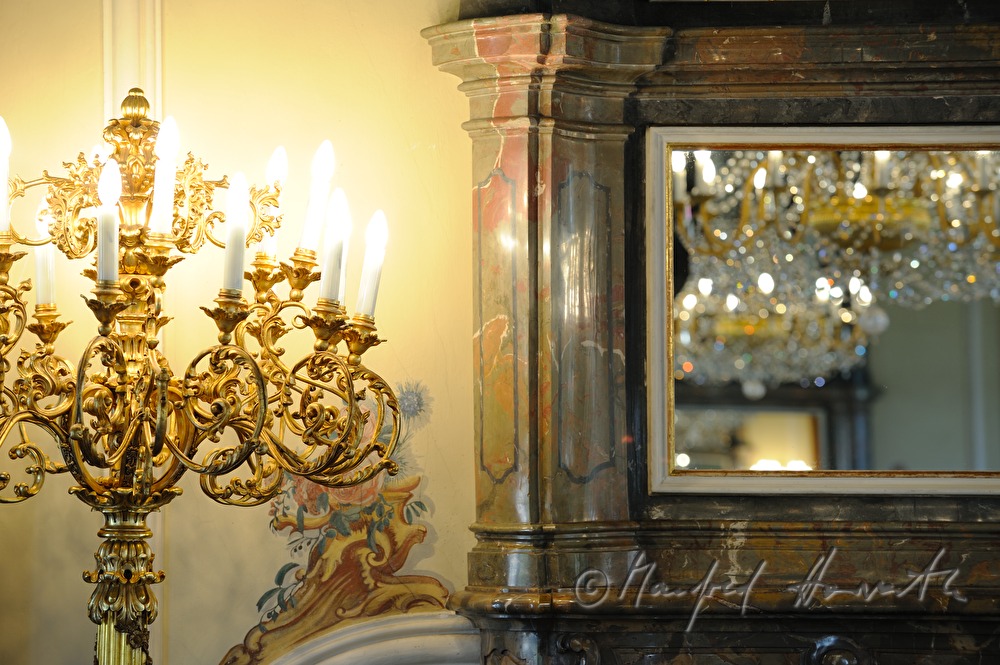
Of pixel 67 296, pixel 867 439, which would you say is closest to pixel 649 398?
pixel 867 439

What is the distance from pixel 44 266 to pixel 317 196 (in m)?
0.56

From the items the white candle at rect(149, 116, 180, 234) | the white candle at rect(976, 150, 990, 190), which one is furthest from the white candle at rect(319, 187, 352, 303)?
the white candle at rect(976, 150, 990, 190)

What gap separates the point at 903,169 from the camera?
9.81 ft

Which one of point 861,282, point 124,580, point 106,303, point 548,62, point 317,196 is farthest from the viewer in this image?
point 861,282

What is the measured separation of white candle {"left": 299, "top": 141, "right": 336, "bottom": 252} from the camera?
2.34 meters

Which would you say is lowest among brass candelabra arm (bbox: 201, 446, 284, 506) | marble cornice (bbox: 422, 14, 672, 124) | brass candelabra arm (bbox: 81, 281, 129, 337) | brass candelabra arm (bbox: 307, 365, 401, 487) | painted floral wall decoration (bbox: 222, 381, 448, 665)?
painted floral wall decoration (bbox: 222, 381, 448, 665)

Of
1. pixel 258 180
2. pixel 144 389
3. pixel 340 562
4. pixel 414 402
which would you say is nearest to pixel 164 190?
pixel 144 389

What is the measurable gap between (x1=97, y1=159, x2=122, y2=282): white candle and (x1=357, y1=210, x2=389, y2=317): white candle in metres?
0.45

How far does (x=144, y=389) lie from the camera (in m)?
2.19

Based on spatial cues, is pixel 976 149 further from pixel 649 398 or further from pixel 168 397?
pixel 168 397

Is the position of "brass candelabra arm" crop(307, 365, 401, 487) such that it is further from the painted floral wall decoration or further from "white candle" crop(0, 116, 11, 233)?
"white candle" crop(0, 116, 11, 233)

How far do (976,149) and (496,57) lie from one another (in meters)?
1.10

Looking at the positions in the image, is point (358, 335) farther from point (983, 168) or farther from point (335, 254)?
point (983, 168)

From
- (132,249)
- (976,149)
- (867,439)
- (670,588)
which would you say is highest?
(976,149)
